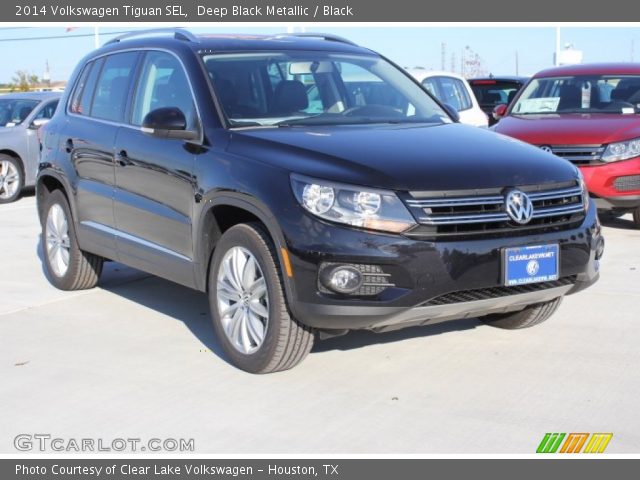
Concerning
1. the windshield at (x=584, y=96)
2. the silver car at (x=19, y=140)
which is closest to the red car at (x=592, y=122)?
the windshield at (x=584, y=96)

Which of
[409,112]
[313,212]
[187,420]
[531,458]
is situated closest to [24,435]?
[187,420]

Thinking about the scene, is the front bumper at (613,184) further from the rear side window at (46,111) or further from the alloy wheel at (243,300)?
the rear side window at (46,111)

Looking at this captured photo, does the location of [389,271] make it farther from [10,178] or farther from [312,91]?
[10,178]

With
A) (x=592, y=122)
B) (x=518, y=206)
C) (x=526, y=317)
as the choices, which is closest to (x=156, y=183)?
(x=518, y=206)

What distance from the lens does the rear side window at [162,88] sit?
5836mm

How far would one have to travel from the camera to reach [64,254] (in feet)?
24.4

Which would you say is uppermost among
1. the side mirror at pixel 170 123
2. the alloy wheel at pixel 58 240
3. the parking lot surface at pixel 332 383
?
the side mirror at pixel 170 123

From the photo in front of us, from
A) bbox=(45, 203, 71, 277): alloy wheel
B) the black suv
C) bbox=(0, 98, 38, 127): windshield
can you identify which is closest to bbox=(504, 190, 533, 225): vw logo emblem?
the black suv

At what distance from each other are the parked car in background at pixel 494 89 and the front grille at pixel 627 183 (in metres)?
8.31

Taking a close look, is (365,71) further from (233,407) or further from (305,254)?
(233,407)

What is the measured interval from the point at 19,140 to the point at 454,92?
622cm

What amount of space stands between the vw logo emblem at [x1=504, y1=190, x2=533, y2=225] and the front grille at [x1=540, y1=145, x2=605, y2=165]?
493 centimetres

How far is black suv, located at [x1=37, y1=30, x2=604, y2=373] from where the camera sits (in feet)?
15.4

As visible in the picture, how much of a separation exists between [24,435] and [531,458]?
7.42ft
